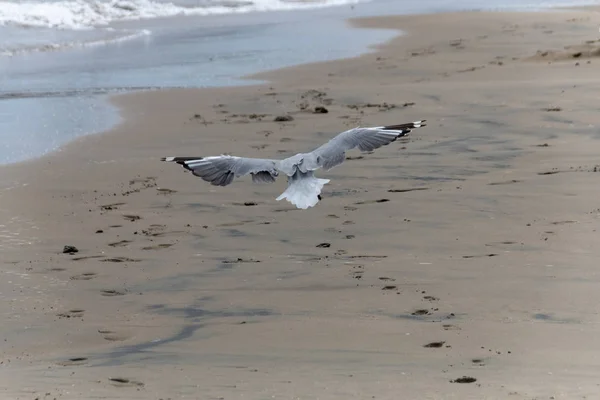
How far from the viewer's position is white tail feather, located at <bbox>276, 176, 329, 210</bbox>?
645 cm

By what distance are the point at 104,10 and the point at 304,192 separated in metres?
29.0

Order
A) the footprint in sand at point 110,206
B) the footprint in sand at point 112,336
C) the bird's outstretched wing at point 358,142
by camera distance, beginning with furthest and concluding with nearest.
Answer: the footprint in sand at point 110,206
the bird's outstretched wing at point 358,142
the footprint in sand at point 112,336

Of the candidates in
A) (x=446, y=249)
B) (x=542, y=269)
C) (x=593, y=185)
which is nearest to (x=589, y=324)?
(x=542, y=269)

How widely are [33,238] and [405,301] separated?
10.5ft

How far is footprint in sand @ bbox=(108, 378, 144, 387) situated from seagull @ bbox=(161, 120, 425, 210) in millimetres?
1975

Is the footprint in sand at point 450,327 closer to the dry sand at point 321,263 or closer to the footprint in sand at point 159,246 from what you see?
the dry sand at point 321,263

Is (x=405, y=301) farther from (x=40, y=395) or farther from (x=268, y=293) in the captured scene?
(x=40, y=395)

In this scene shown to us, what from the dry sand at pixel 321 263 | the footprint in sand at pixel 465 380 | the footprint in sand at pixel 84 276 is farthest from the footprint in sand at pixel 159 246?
the footprint in sand at pixel 465 380

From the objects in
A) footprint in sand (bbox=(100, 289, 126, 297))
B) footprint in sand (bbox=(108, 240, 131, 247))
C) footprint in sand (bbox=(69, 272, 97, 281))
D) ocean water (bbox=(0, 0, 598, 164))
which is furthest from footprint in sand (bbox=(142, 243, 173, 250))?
ocean water (bbox=(0, 0, 598, 164))

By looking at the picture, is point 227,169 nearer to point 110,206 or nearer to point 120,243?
point 120,243

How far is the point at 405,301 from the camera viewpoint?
608 cm

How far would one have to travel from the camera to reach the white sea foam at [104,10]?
2973cm

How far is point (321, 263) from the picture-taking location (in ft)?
22.8

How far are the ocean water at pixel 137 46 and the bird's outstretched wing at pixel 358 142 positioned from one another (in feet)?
15.1
